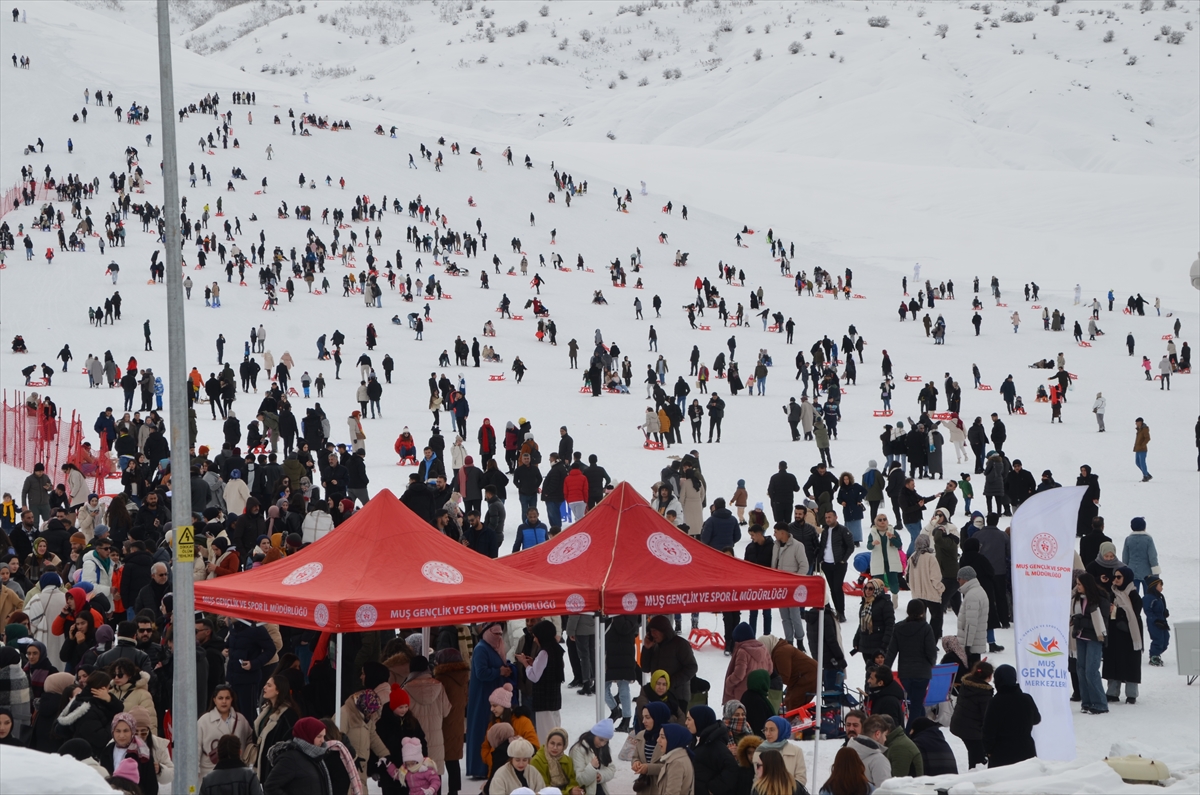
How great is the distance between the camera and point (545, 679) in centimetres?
1044

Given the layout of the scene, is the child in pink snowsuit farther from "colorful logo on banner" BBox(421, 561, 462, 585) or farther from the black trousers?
the black trousers

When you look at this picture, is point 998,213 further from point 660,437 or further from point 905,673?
point 905,673

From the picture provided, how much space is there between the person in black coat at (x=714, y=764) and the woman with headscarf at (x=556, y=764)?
2.53 feet

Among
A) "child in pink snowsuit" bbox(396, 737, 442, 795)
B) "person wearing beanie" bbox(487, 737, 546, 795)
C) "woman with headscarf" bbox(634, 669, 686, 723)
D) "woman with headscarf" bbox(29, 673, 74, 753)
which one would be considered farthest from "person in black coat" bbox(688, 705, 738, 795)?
"woman with headscarf" bbox(29, 673, 74, 753)

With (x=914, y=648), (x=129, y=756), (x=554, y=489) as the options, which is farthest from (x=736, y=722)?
(x=554, y=489)

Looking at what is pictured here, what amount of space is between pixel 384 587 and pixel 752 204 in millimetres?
61354

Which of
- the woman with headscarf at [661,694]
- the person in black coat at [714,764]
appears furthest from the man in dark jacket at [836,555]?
the person in black coat at [714,764]

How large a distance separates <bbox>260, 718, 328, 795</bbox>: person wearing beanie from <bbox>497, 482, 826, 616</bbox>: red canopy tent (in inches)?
117

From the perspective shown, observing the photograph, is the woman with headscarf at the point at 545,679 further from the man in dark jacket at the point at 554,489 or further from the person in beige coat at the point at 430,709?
the man in dark jacket at the point at 554,489

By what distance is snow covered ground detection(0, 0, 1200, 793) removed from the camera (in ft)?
97.6

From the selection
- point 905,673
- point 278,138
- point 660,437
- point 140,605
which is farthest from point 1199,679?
point 278,138

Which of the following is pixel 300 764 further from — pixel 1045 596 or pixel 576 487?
pixel 576 487

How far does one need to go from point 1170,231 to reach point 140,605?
6118 centimetres

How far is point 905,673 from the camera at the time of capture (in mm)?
11227
